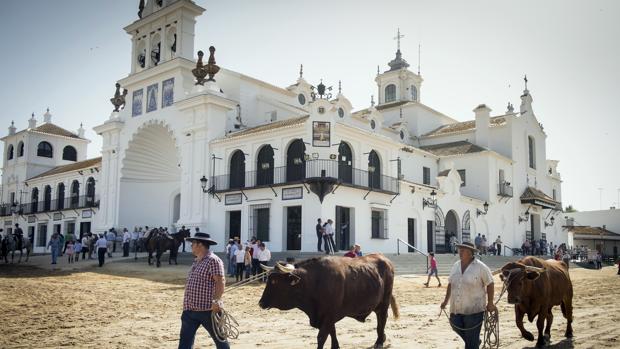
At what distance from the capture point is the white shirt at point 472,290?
23.9 ft

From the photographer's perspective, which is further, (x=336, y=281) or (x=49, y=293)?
(x=49, y=293)

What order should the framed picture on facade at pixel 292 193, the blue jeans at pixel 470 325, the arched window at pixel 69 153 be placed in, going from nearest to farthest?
the blue jeans at pixel 470 325 < the framed picture on facade at pixel 292 193 < the arched window at pixel 69 153

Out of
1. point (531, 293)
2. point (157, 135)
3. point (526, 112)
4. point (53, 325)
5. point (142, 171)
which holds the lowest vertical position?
point (53, 325)

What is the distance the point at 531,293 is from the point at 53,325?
903cm

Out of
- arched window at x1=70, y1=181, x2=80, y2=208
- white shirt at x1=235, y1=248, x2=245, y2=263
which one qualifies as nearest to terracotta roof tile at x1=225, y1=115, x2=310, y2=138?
white shirt at x1=235, y1=248, x2=245, y2=263

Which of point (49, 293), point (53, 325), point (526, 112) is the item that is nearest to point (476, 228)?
point (526, 112)

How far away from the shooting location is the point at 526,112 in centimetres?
4922

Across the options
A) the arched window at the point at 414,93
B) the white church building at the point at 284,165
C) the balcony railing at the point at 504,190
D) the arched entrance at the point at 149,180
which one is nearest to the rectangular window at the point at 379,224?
the white church building at the point at 284,165

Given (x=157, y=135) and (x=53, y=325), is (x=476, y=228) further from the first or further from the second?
(x=53, y=325)

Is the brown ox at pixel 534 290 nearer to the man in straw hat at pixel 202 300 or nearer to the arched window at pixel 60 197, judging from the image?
the man in straw hat at pixel 202 300

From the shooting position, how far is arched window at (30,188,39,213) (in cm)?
5028

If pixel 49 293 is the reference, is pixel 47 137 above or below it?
above

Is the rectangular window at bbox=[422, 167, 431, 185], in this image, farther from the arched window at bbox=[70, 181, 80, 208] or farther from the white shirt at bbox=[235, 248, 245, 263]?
the arched window at bbox=[70, 181, 80, 208]

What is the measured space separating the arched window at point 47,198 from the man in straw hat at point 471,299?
157 ft
